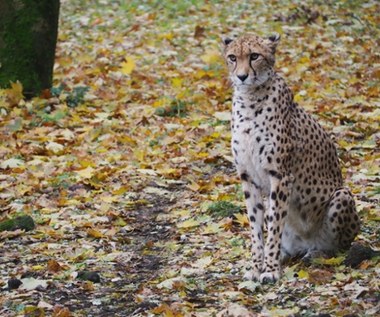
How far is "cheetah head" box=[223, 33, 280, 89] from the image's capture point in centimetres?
677

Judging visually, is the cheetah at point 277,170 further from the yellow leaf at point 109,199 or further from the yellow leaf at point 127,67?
the yellow leaf at point 127,67

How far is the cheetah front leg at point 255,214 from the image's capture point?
6.91 m

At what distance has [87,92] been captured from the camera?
13492mm

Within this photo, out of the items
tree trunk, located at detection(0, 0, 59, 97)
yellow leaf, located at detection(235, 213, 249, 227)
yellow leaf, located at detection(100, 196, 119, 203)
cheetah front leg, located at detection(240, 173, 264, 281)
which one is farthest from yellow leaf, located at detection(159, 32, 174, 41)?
→ cheetah front leg, located at detection(240, 173, 264, 281)

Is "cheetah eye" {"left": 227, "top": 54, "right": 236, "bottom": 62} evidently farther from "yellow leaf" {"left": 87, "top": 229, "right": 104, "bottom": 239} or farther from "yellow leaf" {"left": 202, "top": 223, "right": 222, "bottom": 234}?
"yellow leaf" {"left": 87, "top": 229, "right": 104, "bottom": 239}

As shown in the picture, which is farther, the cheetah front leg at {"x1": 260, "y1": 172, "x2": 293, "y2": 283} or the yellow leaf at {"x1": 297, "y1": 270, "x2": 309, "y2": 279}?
the cheetah front leg at {"x1": 260, "y1": 172, "x2": 293, "y2": 283}

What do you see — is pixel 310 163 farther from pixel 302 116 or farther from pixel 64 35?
pixel 64 35

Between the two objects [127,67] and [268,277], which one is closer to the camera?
[268,277]

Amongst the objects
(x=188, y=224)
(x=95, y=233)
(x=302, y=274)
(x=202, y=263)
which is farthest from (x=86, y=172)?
(x=302, y=274)

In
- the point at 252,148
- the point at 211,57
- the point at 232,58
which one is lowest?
the point at 211,57

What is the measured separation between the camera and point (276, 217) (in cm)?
682

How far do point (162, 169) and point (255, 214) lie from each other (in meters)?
3.31

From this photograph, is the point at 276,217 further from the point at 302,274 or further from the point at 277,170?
the point at 302,274

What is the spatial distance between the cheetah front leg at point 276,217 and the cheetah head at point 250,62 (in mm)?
724
